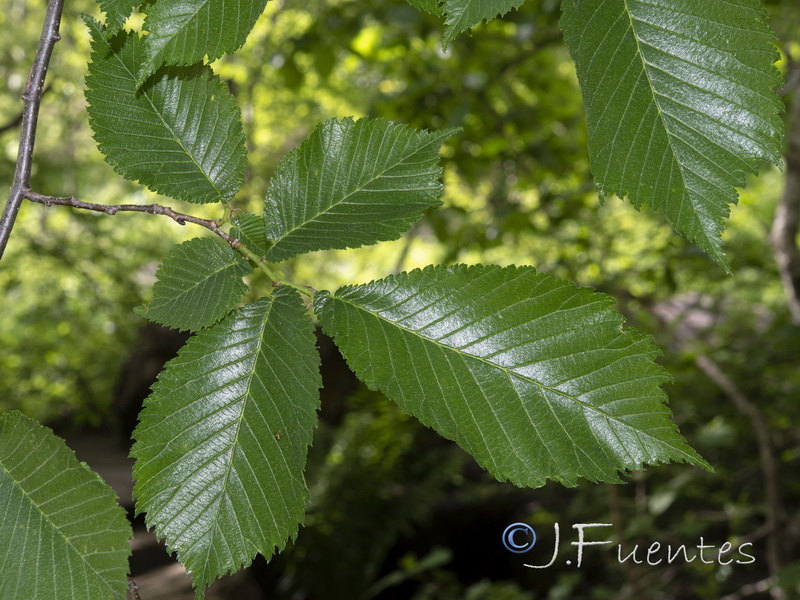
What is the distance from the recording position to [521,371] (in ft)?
1.75

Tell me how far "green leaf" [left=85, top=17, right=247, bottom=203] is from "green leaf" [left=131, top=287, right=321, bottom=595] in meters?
0.14

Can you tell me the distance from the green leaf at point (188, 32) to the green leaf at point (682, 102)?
0.85 ft

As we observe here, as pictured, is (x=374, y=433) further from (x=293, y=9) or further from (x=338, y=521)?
(x=293, y=9)

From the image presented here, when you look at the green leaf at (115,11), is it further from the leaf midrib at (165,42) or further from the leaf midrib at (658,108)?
the leaf midrib at (658,108)

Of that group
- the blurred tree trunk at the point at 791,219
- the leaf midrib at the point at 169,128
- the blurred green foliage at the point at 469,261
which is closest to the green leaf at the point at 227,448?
the leaf midrib at the point at 169,128

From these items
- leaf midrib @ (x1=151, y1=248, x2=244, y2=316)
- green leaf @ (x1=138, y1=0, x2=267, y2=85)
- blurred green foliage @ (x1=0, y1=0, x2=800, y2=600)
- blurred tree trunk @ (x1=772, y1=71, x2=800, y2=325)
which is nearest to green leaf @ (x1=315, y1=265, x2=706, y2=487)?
leaf midrib @ (x1=151, y1=248, x2=244, y2=316)

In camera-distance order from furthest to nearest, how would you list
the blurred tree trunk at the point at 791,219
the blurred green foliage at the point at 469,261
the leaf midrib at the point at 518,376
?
the blurred green foliage at the point at 469,261
the blurred tree trunk at the point at 791,219
the leaf midrib at the point at 518,376

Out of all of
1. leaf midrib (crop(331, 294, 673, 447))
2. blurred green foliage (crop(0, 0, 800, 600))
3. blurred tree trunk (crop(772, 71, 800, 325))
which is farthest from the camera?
blurred green foliage (crop(0, 0, 800, 600))

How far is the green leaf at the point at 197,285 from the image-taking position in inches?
23.1

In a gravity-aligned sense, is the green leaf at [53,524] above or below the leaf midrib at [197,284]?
below

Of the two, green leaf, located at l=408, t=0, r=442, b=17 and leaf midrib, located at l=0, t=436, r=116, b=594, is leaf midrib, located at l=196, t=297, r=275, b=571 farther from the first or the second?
green leaf, located at l=408, t=0, r=442, b=17

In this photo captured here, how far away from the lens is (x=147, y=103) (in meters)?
0.61

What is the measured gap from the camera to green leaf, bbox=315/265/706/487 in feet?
1.70

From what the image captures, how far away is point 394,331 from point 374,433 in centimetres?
451
